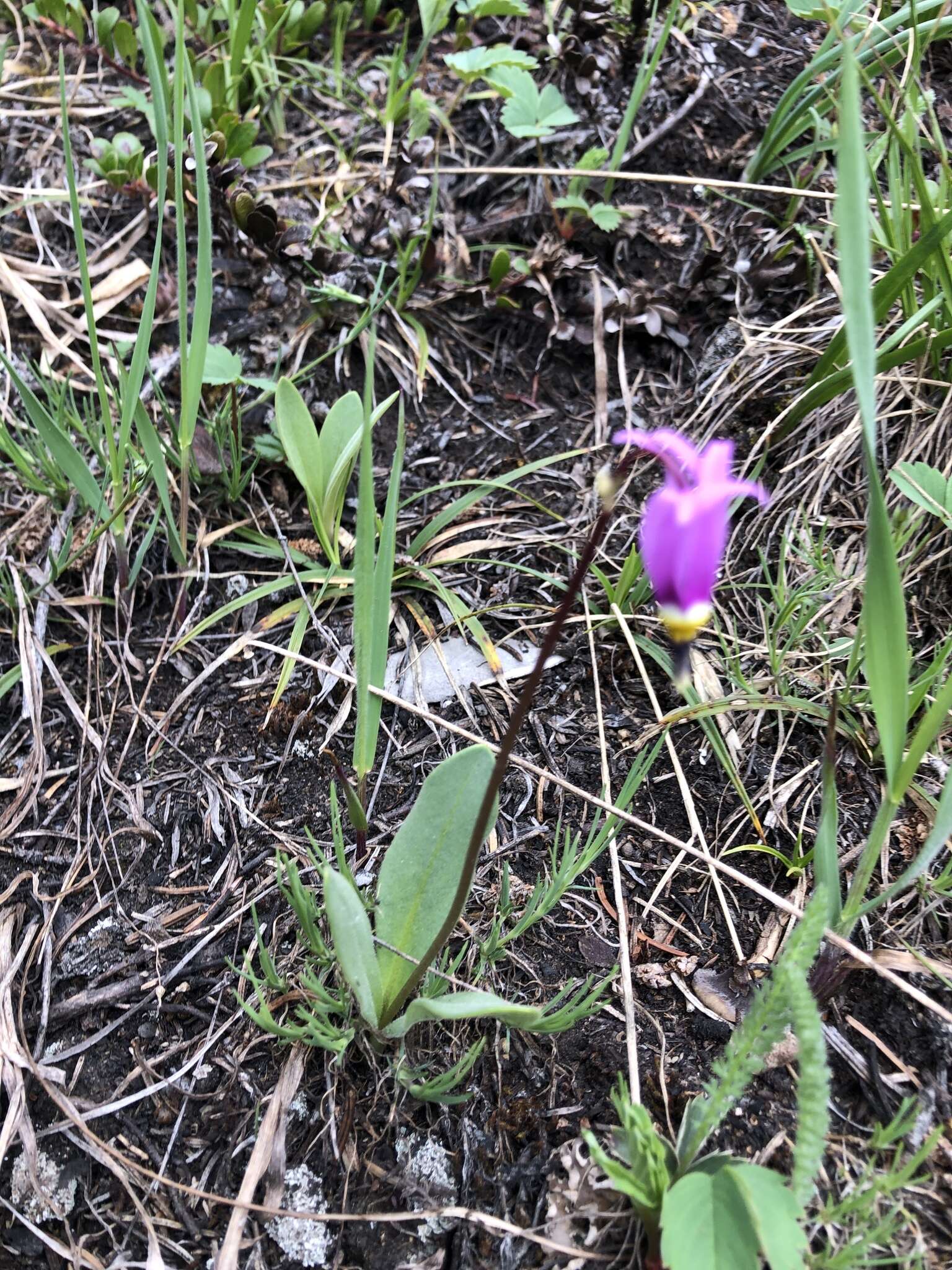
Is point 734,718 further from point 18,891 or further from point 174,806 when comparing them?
point 18,891

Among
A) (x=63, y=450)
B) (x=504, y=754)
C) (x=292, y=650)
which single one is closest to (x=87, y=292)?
(x=63, y=450)

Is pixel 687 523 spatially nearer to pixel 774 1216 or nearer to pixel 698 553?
pixel 698 553

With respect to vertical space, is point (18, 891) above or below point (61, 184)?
below

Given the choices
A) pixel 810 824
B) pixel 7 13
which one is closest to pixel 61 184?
pixel 7 13

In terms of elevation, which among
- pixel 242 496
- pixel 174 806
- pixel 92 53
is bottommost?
pixel 174 806

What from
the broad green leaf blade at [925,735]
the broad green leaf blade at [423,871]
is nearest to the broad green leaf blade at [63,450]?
the broad green leaf blade at [423,871]

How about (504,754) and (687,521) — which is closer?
(687,521)
